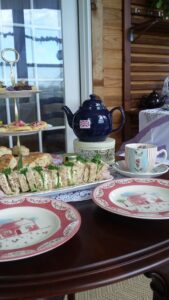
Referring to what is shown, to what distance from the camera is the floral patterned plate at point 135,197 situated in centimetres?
52

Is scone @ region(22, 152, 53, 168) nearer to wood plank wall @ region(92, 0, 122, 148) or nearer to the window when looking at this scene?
the window

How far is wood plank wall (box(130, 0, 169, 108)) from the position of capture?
2096 mm

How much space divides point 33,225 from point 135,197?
8.7 inches

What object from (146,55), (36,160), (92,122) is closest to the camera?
(36,160)

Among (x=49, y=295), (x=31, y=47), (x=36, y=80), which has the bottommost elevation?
(x=49, y=295)

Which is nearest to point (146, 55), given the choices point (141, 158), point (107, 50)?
point (107, 50)

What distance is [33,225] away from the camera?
0.50 meters

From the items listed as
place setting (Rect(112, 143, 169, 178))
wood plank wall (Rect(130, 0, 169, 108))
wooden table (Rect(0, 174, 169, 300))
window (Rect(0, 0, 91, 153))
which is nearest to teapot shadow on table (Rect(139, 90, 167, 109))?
wood plank wall (Rect(130, 0, 169, 108))

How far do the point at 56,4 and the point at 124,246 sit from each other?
1.82 meters

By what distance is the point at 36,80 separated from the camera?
193 cm

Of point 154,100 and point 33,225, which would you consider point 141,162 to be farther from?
point 154,100

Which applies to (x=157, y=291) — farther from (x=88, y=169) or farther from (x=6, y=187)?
(x=6, y=187)

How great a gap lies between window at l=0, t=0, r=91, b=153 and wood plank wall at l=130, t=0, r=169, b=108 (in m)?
0.43

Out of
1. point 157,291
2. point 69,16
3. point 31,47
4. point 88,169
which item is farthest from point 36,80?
point 157,291
